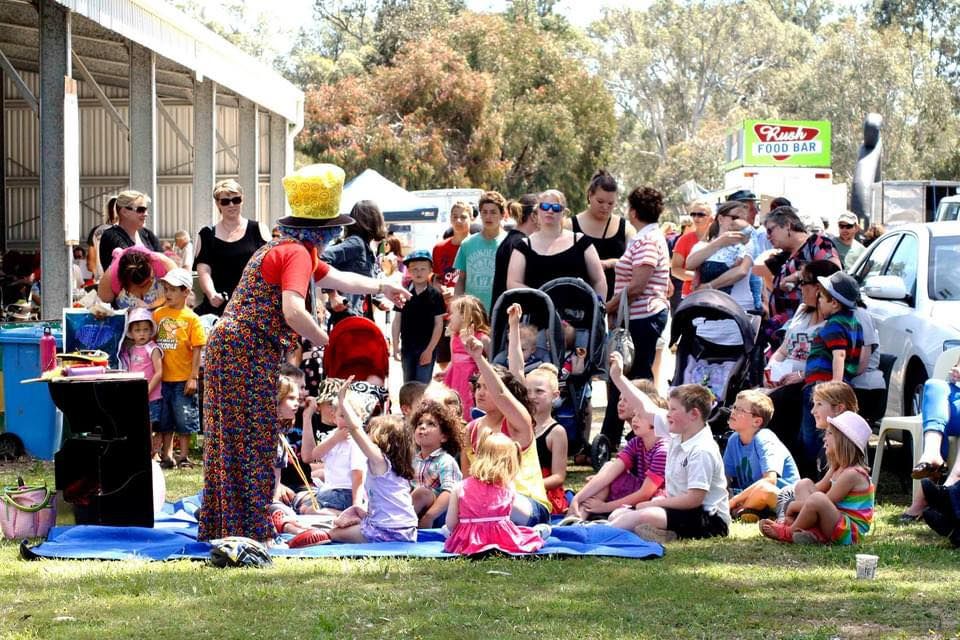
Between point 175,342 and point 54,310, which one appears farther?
point 54,310

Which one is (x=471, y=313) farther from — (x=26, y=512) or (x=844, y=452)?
(x=26, y=512)

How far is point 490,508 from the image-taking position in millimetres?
7199

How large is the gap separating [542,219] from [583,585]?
4273 mm

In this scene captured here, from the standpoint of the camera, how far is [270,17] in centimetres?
9069

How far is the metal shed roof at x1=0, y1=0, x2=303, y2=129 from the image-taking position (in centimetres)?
1650

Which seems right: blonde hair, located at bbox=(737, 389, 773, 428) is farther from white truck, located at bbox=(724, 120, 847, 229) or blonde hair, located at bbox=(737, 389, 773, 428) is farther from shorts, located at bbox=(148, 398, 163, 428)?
white truck, located at bbox=(724, 120, 847, 229)

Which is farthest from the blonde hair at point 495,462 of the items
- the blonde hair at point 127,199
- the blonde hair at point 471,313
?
the blonde hair at point 127,199

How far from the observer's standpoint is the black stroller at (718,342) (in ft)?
32.7

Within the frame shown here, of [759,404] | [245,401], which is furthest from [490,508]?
[759,404]

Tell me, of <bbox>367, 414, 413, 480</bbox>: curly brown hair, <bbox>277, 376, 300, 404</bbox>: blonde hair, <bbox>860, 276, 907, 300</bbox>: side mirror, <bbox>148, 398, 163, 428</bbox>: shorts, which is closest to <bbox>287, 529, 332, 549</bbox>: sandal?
<bbox>367, 414, 413, 480</bbox>: curly brown hair

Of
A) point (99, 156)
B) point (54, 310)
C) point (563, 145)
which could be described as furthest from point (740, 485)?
point (563, 145)

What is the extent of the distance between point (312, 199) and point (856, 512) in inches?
131

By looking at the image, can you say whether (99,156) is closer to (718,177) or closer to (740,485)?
(740,485)

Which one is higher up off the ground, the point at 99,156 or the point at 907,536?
the point at 99,156
